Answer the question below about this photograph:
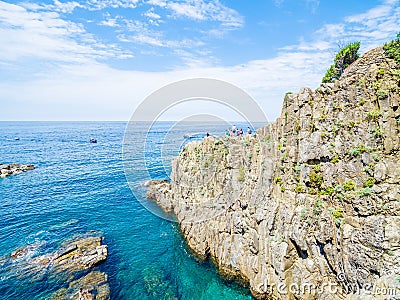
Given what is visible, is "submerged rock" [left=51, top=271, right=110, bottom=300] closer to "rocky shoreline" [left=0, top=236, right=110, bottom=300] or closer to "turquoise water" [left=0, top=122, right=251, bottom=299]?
"rocky shoreline" [left=0, top=236, right=110, bottom=300]

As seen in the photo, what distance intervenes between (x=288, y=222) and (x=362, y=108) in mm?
10046

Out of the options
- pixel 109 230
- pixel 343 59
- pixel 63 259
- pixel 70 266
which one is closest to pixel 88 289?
pixel 70 266

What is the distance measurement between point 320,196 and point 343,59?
1688cm

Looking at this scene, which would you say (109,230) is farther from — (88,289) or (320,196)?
(320,196)

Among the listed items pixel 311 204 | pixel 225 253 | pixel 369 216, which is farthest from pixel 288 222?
pixel 225 253

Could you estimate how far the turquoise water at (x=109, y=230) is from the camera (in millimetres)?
22781

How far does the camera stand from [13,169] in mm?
61625

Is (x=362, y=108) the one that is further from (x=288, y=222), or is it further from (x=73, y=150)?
(x=73, y=150)

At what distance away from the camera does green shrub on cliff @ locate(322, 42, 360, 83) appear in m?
25.2

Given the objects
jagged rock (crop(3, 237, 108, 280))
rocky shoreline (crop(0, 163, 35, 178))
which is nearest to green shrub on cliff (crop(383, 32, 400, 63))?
jagged rock (crop(3, 237, 108, 280))

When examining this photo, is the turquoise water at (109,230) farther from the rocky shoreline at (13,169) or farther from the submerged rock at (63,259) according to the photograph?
the rocky shoreline at (13,169)

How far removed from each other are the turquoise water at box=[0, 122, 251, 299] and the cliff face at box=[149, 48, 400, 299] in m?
3.54

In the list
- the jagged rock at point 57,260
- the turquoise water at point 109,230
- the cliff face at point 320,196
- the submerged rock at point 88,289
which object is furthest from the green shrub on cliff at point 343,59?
the jagged rock at point 57,260

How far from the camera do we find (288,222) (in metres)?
19.2
